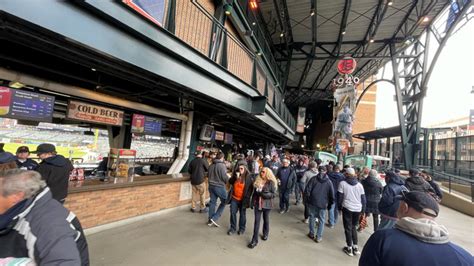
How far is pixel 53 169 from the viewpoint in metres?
3.62

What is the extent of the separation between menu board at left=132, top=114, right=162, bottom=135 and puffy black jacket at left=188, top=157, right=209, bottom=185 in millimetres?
1865

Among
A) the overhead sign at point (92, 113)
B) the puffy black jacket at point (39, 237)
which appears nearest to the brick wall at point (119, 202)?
the overhead sign at point (92, 113)

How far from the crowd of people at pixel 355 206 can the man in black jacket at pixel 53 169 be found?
3.14 meters

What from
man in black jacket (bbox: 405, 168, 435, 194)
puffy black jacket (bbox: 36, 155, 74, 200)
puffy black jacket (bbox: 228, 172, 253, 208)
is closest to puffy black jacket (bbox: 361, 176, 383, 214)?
man in black jacket (bbox: 405, 168, 435, 194)

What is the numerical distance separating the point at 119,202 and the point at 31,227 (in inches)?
170

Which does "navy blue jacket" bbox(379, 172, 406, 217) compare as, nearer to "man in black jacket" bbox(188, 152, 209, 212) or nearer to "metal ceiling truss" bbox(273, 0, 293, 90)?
"man in black jacket" bbox(188, 152, 209, 212)

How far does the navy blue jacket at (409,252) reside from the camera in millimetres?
1408

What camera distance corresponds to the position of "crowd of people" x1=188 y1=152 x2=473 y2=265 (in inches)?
57.9

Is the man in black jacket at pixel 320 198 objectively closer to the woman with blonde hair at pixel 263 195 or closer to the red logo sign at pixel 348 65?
the woman with blonde hair at pixel 263 195

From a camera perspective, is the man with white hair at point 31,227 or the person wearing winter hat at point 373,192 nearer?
the man with white hair at point 31,227

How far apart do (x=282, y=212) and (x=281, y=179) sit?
1.06 m

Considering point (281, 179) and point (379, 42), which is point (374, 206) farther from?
point (379, 42)

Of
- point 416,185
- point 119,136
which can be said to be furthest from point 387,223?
point 119,136

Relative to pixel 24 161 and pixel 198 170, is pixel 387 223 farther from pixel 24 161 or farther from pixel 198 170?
pixel 24 161
